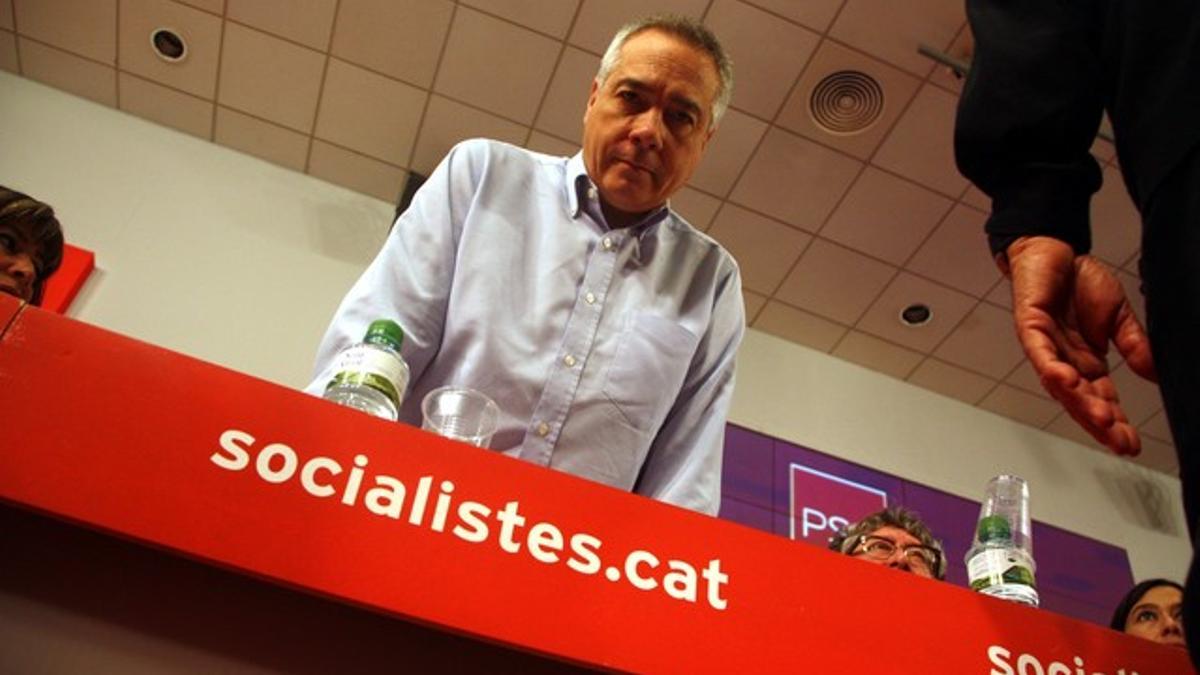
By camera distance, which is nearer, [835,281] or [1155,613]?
[1155,613]

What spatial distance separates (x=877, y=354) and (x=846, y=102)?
144 centimetres

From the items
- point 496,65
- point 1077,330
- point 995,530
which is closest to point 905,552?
point 995,530

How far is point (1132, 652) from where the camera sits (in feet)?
2.57

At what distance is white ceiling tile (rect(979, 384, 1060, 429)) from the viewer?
456 centimetres

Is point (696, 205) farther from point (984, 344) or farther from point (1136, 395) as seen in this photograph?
point (1136, 395)

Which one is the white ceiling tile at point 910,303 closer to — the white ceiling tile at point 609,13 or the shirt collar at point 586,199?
the white ceiling tile at point 609,13

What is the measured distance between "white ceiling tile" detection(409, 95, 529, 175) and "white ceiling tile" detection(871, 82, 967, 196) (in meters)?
1.47

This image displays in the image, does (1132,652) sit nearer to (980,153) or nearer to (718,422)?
(980,153)

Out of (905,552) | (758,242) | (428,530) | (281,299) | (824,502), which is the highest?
(758,242)

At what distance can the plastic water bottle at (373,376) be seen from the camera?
90cm

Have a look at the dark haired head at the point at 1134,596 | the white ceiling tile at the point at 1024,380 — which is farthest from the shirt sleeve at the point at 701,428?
the white ceiling tile at the point at 1024,380

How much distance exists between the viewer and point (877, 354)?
4.46m

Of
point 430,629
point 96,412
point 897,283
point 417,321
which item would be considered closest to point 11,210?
point 417,321

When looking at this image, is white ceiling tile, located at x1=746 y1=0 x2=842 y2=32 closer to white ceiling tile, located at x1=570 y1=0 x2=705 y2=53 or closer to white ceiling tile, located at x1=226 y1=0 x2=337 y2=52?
white ceiling tile, located at x1=570 y1=0 x2=705 y2=53
